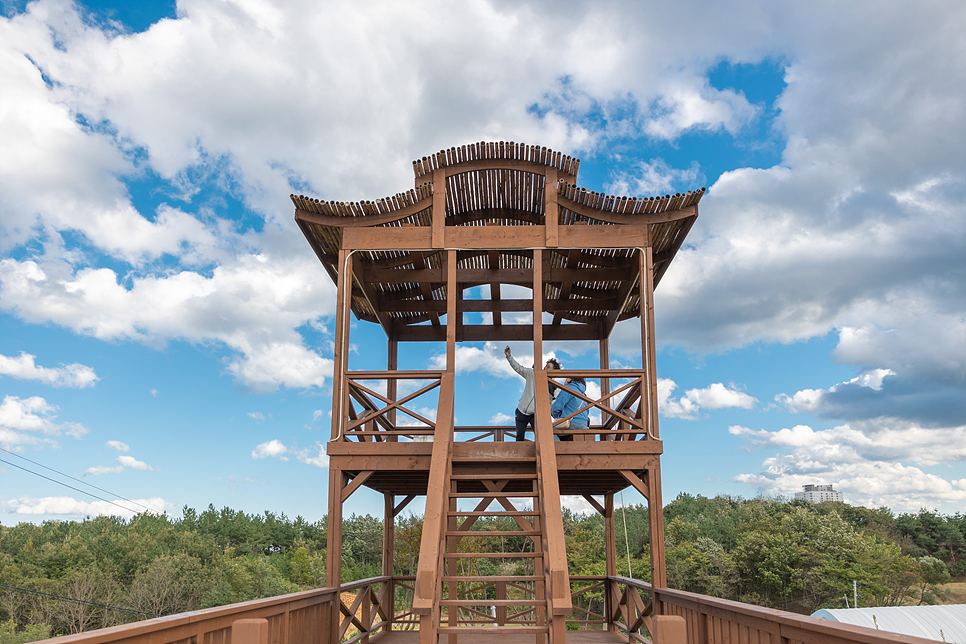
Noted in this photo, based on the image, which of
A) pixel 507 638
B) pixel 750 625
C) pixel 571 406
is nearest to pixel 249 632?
pixel 750 625

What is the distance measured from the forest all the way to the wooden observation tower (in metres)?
22.9

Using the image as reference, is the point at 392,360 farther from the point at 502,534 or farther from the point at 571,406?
the point at 502,534

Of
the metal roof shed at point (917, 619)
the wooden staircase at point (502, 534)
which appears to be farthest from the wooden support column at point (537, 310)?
the metal roof shed at point (917, 619)

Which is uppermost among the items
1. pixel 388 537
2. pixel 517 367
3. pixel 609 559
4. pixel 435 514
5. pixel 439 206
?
pixel 439 206

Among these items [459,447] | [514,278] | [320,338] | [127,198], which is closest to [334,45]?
[514,278]

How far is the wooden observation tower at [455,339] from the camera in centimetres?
669

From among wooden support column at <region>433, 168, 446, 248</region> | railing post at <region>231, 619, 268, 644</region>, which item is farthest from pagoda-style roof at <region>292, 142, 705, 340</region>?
railing post at <region>231, 619, 268, 644</region>

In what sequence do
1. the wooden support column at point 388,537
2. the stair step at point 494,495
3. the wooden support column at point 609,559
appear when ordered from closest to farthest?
the stair step at point 494,495 < the wooden support column at point 609,559 < the wooden support column at point 388,537

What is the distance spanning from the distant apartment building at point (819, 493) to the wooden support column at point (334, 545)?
5996 cm

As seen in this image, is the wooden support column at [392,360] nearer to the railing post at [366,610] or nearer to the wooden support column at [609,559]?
the railing post at [366,610]

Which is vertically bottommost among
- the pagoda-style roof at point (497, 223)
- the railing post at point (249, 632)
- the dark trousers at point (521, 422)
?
the railing post at point (249, 632)

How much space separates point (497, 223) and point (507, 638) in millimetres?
5846

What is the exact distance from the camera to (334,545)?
718 cm

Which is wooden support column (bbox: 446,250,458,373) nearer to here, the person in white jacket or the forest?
the person in white jacket
